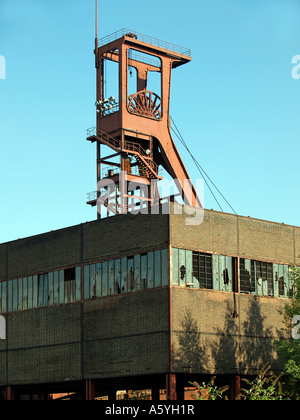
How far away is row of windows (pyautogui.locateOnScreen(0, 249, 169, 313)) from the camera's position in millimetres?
40647

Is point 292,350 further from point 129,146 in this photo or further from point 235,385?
point 129,146

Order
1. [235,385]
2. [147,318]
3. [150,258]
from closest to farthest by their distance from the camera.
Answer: [147,318]
[150,258]
[235,385]

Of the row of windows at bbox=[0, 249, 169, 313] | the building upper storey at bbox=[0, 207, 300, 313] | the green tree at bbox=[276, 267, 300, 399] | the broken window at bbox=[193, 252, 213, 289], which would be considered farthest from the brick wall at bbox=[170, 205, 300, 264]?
the green tree at bbox=[276, 267, 300, 399]

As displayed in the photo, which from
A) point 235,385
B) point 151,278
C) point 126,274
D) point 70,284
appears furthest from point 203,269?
point 70,284

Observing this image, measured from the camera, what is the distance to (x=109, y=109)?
192ft

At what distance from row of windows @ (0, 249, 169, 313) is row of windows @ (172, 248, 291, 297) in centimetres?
115

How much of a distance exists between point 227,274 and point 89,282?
8091 mm

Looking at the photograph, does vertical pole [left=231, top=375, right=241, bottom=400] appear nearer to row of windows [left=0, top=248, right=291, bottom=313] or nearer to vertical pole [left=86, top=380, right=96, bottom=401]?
row of windows [left=0, top=248, right=291, bottom=313]

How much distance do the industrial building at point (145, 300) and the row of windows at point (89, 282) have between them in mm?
62

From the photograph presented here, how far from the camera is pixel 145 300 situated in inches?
1597

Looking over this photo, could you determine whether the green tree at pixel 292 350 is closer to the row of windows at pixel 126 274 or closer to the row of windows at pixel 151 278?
the row of windows at pixel 151 278
